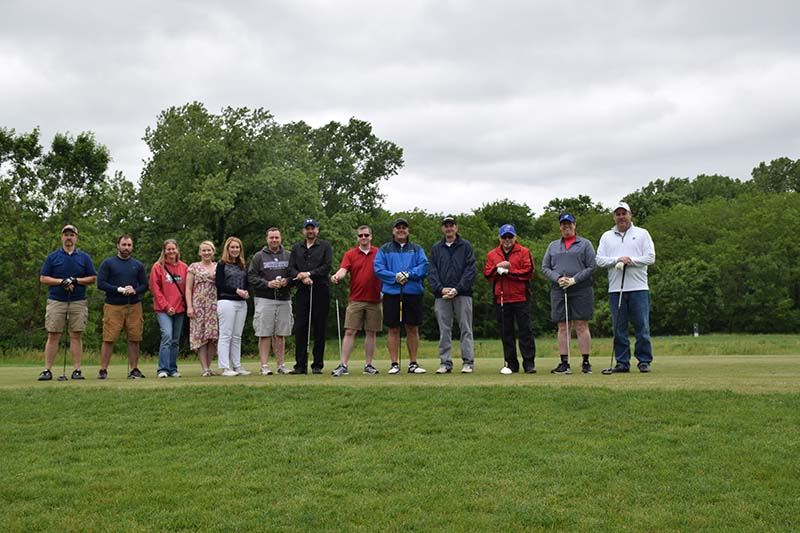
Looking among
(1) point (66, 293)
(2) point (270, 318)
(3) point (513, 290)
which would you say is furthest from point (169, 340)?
(3) point (513, 290)

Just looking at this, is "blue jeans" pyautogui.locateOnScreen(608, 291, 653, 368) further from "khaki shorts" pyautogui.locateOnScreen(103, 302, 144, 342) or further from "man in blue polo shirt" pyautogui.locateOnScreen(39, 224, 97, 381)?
"man in blue polo shirt" pyautogui.locateOnScreen(39, 224, 97, 381)

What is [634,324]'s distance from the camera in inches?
448

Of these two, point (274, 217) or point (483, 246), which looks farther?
point (483, 246)

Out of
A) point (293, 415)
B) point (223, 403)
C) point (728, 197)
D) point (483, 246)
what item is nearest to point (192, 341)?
point (223, 403)

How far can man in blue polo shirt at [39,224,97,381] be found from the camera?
11.7 metres

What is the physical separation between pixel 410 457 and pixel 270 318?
6.01 metres

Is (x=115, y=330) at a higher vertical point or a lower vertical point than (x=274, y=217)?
lower

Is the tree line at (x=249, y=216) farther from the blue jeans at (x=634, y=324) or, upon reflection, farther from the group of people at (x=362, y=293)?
the blue jeans at (x=634, y=324)

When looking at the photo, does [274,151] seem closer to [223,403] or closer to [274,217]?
[274,217]

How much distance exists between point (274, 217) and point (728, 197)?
67.7 metres

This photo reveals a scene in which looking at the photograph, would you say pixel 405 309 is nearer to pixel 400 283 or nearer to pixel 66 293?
pixel 400 283

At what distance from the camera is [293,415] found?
7844mm

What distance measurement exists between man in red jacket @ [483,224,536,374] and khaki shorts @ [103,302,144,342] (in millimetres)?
4813

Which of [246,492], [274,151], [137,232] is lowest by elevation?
[246,492]
